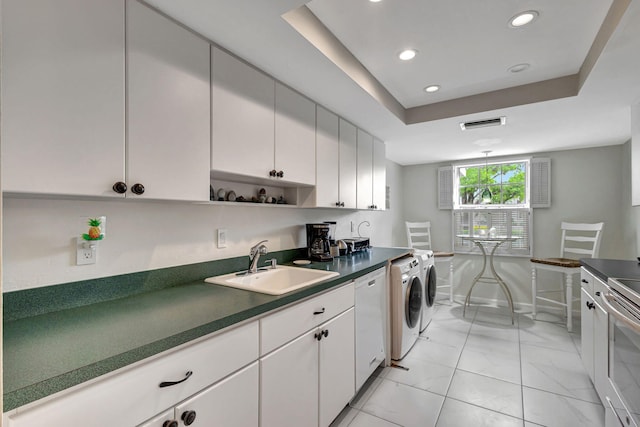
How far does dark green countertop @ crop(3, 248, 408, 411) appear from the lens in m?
0.70

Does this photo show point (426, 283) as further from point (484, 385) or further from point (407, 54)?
point (407, 54)

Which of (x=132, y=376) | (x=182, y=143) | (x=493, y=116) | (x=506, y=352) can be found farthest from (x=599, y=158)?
(x=132, y=376)

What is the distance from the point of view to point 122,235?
1366mm

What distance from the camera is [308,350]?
4.89 ft

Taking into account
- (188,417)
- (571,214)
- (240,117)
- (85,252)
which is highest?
(240,117)

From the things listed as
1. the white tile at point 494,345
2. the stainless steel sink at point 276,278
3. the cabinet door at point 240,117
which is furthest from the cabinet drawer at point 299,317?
the white tile at point 494,345

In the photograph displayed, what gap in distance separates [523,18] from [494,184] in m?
3.17

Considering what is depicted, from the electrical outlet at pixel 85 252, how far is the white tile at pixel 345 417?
5.30ft

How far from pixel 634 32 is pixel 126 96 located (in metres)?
2.33

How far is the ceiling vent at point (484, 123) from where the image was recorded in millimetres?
2635

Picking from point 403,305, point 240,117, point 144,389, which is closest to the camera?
point 144,389

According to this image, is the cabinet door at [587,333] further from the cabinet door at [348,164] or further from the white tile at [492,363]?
the cabinet door at [348,164]

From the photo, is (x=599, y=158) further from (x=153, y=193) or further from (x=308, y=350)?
(x=153, y=193)

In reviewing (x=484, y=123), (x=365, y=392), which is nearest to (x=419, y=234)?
(x=484, y=123)
